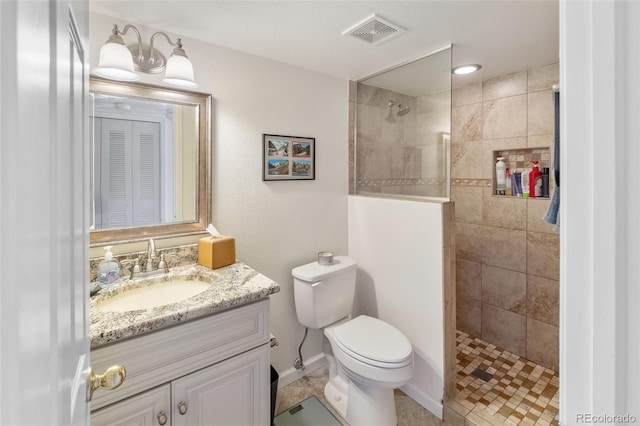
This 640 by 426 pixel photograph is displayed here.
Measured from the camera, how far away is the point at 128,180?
5.20ft

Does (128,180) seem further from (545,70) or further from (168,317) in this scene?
(545,70)

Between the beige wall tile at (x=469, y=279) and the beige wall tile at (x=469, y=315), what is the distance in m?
0.05

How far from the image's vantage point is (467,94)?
267 cm

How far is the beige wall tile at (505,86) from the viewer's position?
2.32 metres

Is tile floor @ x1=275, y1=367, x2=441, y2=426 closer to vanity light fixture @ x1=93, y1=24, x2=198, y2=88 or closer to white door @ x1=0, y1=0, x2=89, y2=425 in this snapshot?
white door @ x1=0, y1=0, x2=89, y2=425

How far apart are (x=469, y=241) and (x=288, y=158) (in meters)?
1.74

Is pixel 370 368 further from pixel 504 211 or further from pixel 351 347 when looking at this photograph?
pixel 504 211

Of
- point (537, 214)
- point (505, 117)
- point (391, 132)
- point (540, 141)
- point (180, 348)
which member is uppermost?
point (505, 117)

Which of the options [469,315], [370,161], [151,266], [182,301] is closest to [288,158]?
[370,161]

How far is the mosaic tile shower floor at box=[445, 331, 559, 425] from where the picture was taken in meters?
1.84

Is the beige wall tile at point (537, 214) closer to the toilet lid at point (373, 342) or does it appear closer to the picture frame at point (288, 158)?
the toilet lid at point (373, 342)

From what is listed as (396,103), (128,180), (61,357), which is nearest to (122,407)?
(61,357)

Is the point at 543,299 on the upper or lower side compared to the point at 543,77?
lower

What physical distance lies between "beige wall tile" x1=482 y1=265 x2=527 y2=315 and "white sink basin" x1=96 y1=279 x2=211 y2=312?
222 cm
